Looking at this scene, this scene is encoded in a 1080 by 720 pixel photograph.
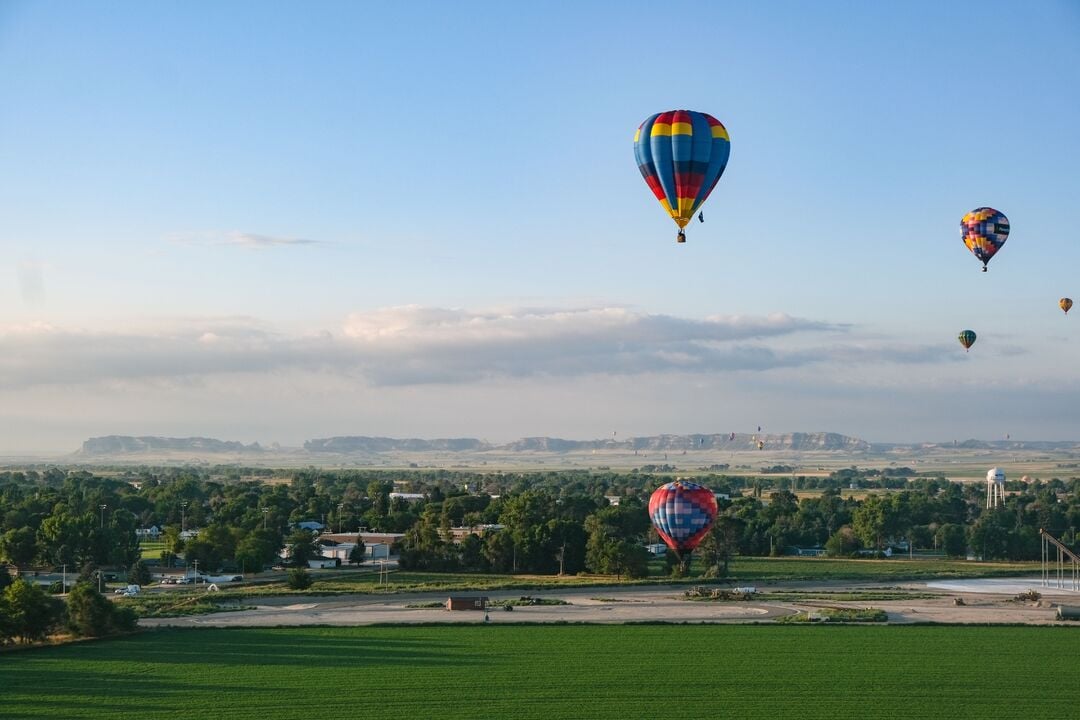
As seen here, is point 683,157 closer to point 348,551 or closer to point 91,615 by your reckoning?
point 91,615

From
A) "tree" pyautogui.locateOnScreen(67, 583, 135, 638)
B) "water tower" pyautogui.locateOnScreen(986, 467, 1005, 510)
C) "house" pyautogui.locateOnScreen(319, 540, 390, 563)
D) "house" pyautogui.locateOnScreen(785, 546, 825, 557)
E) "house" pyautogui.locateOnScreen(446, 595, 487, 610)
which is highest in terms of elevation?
"water tower" pyautogui.locateOnScreen(986, 467, 1005, 510)

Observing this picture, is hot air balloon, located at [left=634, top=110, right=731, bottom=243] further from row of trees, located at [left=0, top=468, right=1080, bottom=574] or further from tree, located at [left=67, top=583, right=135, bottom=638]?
row of trees, located at [left=0, top=468, right=1080, bottom=574]

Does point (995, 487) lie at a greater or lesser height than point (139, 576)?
greater

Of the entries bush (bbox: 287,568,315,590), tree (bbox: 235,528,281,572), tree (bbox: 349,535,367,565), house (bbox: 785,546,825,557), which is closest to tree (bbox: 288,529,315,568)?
tree (bbox: 235,528,281,572)

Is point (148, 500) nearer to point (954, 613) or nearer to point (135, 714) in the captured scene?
point (954, 613)

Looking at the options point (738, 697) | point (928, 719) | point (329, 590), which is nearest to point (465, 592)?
point (329, 590)

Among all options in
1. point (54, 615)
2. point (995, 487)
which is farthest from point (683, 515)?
point (995, 487)

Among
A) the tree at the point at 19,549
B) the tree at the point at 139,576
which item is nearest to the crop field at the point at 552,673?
the tree at the point at 139,576

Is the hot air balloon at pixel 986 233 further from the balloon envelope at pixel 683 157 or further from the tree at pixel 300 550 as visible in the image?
the tree at pixel 300 550
